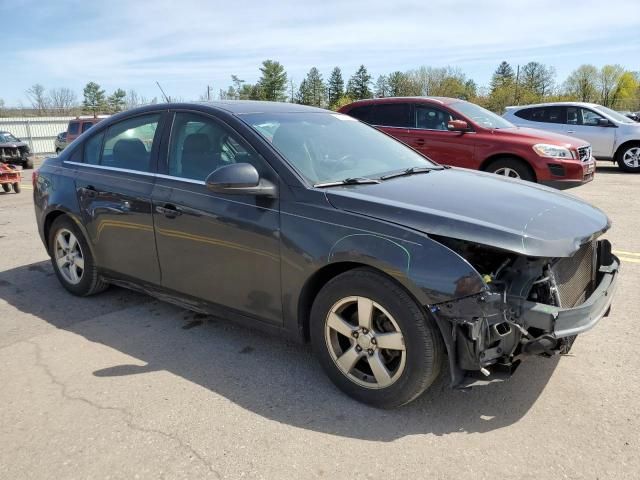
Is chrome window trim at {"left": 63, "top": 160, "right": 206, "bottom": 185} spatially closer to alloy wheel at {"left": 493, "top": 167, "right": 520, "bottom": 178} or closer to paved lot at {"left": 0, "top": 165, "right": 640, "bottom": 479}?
paved lot at {"left": 0, "top": 165, "right": 640, "bottom": 479}

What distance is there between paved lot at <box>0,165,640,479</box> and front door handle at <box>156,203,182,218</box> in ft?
3.05


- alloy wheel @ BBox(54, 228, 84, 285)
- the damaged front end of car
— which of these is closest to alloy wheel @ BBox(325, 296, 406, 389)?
the damaged front end of car

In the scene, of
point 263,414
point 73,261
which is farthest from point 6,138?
point 263,414

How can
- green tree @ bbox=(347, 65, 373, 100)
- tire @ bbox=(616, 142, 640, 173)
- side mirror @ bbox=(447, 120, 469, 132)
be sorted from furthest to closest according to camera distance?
green tree @ bbox=(347, 65, 373, 100), tire @ bbox=(616, 142, 640, 173), side mirror @ bbox=(447, 120, 469, 132)

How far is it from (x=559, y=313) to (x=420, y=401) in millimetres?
931

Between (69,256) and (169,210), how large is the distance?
1669 millimetres

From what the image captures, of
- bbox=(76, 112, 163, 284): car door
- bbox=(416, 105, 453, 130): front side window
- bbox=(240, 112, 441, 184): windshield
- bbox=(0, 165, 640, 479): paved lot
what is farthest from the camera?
bbox=(416, 105, 453, 130): front side window

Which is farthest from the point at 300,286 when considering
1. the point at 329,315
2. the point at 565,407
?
the point at 565,407

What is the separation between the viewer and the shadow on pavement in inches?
113

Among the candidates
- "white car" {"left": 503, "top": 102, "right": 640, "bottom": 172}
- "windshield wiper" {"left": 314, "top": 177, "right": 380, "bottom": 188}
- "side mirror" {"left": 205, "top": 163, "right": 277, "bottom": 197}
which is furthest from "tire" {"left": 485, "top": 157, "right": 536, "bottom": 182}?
"side mirror" {"left": 205, "top": 163, "right": 277, "bottom": 197}

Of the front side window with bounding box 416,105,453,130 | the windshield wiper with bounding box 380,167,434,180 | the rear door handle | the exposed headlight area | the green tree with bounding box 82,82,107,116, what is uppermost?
the green tree with bounding box 82,82,107,116

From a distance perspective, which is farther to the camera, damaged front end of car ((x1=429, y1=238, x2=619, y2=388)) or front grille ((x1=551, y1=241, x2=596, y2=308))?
front grille ((x1=551, y1=241, x2=596, y2=308))

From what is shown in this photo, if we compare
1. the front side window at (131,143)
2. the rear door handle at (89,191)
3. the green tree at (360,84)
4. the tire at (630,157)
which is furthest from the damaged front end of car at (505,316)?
the green tree at (360,84)

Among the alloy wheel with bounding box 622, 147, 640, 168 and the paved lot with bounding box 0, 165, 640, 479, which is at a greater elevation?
the alloy wheel with bounding box 622, 147, 640, 168
